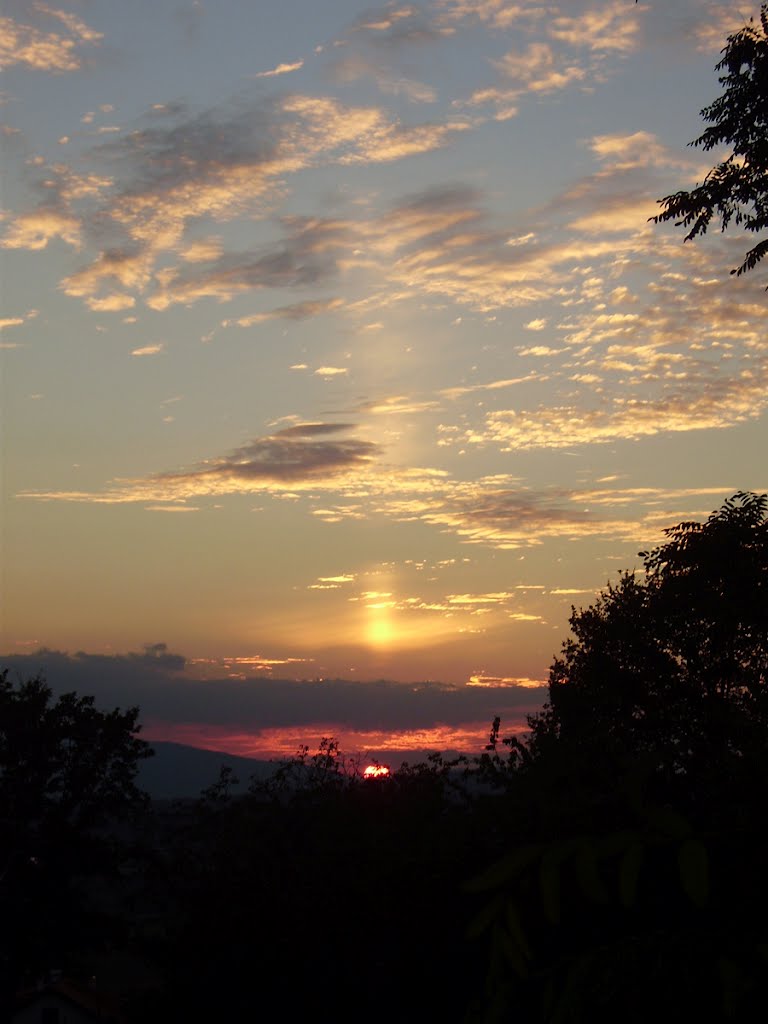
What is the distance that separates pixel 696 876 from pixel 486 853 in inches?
686

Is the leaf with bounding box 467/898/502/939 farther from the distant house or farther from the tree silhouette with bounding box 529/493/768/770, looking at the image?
the distant house

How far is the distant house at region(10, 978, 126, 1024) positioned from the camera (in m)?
64.4

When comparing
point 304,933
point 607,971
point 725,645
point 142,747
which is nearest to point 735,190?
point 304,933

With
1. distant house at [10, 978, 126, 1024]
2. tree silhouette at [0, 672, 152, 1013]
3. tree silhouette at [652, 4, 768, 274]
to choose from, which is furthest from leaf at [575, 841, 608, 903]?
distant house at [10, 978, 126, 1024]

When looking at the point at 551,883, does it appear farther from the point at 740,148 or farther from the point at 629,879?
the point at 740,148

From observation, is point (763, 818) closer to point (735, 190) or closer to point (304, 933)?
point (304, 933)

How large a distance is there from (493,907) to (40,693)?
178ft

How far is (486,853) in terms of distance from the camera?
60.4 ft

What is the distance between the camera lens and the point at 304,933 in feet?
67.0

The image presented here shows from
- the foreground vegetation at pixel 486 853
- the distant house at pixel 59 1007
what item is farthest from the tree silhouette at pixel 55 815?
the distant house at pixel 59 1007

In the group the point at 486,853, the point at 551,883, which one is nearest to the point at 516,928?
the point at 551,883

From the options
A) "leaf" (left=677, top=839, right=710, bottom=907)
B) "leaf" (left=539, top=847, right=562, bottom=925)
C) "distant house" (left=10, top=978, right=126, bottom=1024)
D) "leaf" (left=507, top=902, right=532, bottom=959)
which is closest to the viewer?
"leaf" (left=677, top=839, right=710, bottom=907)

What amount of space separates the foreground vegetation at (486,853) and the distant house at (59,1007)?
13892 mm

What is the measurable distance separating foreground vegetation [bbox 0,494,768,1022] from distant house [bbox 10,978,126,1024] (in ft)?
45.6
